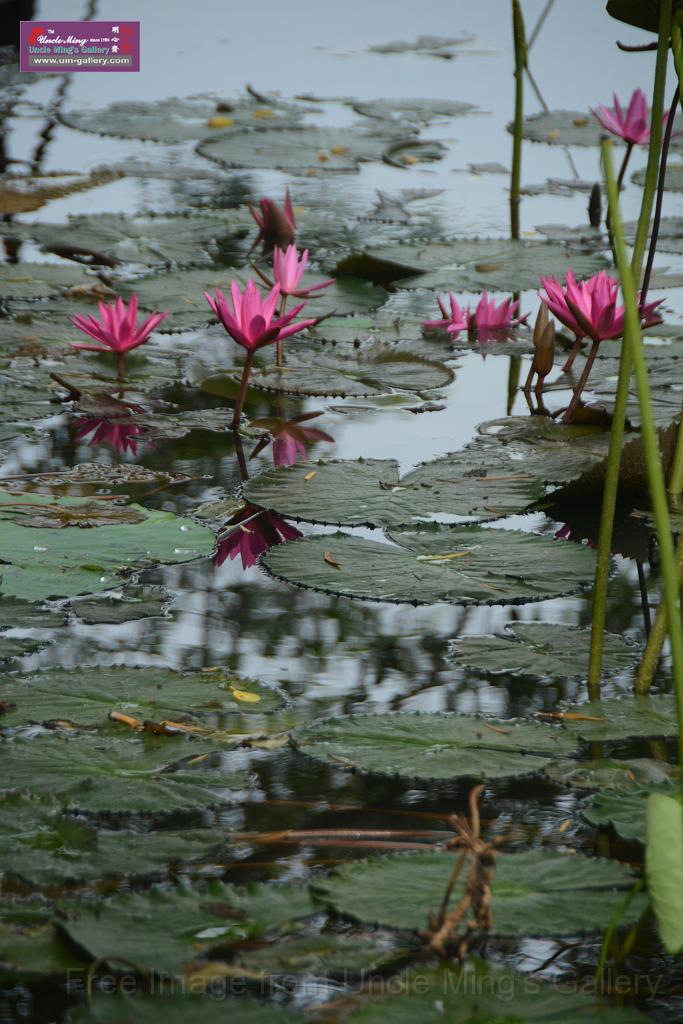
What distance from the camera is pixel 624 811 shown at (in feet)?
3.73

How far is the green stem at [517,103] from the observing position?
3027mm

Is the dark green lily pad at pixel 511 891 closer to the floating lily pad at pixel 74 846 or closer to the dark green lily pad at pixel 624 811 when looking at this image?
the dark green lily pad at pixel 624 811

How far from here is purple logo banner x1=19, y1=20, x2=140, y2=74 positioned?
18.2 feet

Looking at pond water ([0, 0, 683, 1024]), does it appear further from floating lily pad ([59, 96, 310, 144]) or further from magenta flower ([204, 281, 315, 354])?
magenta flower ([204, 281, 315, 354])

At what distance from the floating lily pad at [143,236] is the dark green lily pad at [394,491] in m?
1.46

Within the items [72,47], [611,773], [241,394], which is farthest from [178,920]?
[72,47]

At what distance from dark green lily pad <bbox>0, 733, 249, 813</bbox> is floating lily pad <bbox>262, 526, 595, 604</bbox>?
460 millimetres

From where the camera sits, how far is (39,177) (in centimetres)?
421

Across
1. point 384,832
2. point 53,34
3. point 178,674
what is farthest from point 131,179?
point 384,832

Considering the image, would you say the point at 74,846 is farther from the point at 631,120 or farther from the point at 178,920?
the point at 631,120

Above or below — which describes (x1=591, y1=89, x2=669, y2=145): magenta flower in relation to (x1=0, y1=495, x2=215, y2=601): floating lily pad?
above

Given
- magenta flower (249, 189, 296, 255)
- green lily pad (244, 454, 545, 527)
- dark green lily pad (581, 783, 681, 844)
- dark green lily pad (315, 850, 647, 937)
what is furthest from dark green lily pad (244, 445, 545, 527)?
magenta flower (249, 189, 296, 255)

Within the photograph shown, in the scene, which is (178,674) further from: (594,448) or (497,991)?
(594,448)

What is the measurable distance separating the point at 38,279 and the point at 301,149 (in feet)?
5.99
